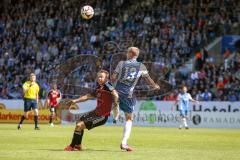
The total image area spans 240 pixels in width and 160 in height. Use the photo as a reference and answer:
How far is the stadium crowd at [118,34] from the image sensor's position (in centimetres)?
4344

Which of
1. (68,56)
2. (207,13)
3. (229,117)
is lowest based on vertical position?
(229,117)

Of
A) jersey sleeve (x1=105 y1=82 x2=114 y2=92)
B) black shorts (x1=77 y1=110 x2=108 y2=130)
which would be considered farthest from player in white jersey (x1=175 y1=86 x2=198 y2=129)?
jersey sleeve (x1=105 y1=82 x2=114 y2=92)

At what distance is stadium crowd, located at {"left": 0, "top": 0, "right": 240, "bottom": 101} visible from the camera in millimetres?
43438

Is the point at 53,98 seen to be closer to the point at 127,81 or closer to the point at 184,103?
the point at 184,103

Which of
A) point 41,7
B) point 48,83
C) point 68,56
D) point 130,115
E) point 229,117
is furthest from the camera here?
point 41,7

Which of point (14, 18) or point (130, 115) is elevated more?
point (14, 18)

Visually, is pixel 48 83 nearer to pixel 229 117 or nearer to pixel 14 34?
pixel 14 34

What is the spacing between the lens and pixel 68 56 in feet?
152

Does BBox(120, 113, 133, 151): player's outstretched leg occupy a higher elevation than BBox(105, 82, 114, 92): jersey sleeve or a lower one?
lower

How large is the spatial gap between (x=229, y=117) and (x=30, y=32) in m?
18.4

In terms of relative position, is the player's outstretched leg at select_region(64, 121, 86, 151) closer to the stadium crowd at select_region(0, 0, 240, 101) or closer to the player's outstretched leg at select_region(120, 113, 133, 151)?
the player's outstretched leg at select_region(120, 113, 133, 151)

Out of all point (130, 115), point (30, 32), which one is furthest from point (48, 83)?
point (130, 115)

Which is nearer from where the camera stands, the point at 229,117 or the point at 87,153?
the point at 87,153

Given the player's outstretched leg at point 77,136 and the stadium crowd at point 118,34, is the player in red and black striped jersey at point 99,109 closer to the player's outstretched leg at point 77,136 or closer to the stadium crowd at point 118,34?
the player's outstretched leg at point 77,136
